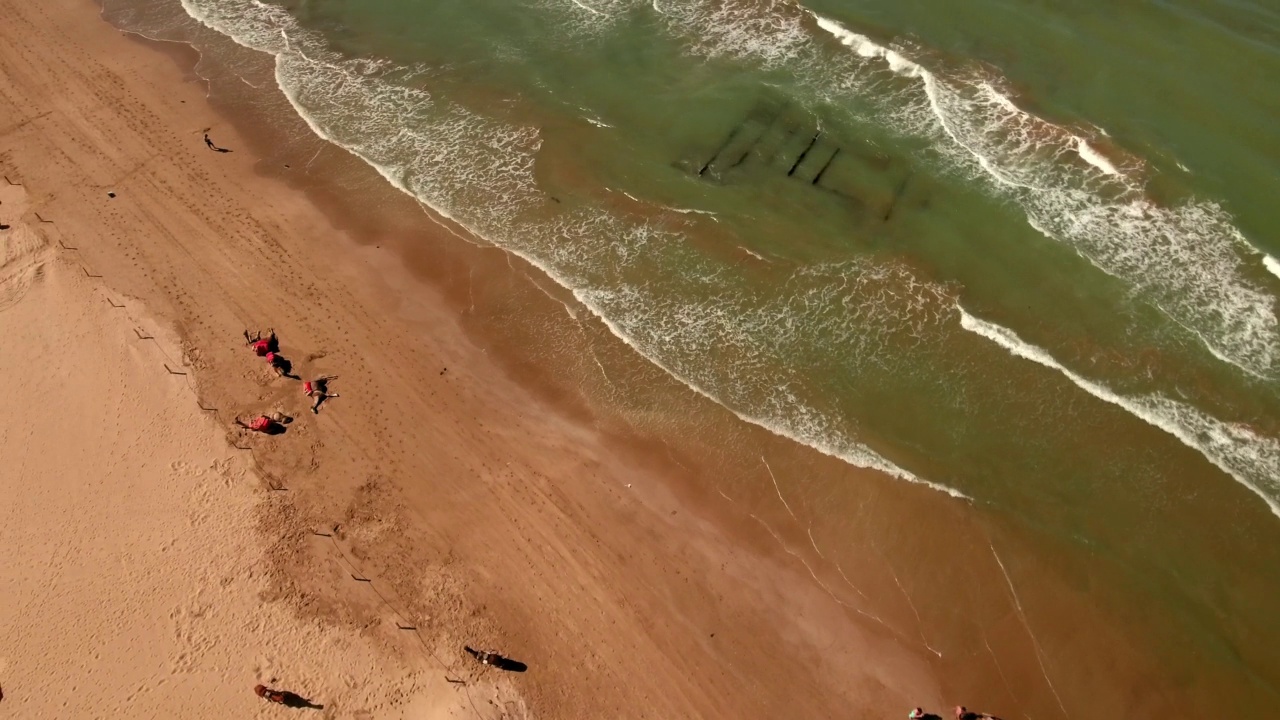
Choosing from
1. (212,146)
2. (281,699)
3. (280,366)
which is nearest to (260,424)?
(280,366)

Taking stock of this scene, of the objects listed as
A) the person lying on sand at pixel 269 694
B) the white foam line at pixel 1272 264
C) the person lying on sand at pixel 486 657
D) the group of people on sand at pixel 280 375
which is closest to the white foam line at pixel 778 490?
the person lying on sand at pixel 486 657

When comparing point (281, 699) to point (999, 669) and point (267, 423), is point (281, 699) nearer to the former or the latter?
point (267, 423)

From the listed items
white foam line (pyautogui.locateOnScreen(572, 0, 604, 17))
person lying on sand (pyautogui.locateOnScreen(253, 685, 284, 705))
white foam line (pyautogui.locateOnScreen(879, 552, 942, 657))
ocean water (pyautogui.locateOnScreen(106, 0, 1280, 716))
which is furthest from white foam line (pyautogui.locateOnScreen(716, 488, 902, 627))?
white foam line (pyautogui.locateOnScreen(572, 0, 604, 17))

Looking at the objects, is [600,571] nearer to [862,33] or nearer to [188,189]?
[188,189]

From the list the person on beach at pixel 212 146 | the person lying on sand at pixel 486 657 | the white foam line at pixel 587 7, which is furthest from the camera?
the white foam line at pixel 587 7

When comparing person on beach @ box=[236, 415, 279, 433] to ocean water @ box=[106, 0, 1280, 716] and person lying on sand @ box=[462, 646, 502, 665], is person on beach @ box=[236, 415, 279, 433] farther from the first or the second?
ocean water @ box=[106, 0, 1280, 716]

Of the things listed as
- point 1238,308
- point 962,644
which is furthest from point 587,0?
point 962,644

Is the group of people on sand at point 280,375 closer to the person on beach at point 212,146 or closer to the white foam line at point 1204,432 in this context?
the person on beach at point 212,146

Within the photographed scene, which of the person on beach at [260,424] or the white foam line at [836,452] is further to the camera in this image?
the person on beach at [260,424]
